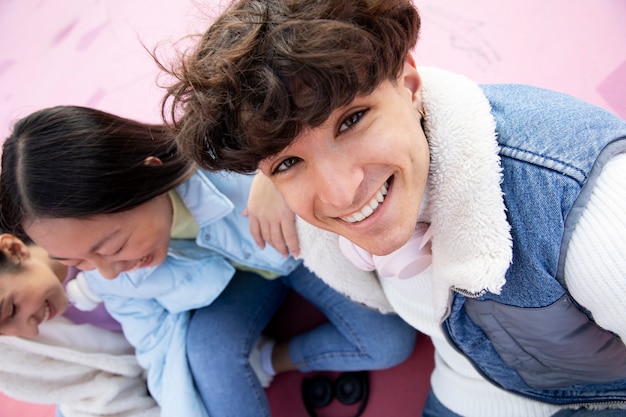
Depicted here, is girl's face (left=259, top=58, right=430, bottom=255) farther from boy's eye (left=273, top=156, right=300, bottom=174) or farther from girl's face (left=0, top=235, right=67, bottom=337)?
girl's face (left=0, top=235, right=67, bottom=337)

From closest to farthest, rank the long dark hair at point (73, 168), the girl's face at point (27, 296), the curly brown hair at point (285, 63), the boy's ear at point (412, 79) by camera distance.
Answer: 1. the curly brown hair at point (285, 63)
2. the boy's ear at point (412, 79)
3. the long dark hair at point (73, 168)
4. the girl's face at point (27, 296)

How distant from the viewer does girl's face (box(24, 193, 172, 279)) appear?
698 mm

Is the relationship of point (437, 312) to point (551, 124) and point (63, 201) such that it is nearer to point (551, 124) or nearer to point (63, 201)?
point (551, 124)

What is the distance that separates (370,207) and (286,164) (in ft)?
0.34

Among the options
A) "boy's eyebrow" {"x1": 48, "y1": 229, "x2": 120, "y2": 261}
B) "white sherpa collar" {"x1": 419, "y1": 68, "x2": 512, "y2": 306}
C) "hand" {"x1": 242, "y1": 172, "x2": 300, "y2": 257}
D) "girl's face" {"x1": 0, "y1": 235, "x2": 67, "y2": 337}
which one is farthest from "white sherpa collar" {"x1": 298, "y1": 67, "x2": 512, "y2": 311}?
"girl's face" {"x1": 0, "y1": 235, "x2": 67, "y2": 337}

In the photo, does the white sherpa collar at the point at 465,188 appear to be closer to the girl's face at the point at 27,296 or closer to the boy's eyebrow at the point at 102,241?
the boy's eyebrow at the point at 102,241

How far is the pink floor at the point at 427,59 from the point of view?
922 millimetres

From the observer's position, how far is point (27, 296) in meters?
0.85

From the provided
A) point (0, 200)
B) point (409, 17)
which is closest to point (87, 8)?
point (0, 200)

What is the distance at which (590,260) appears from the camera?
0.44 meters

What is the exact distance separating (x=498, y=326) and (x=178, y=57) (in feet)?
1.67

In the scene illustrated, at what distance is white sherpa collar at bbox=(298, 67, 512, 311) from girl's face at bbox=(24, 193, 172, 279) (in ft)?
1.56

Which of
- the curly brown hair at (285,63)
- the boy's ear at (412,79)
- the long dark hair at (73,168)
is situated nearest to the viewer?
the curly brown hair at (285,63)

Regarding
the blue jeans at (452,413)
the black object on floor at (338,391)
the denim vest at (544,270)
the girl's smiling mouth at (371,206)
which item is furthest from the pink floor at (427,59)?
the denim vest at (544,270)
